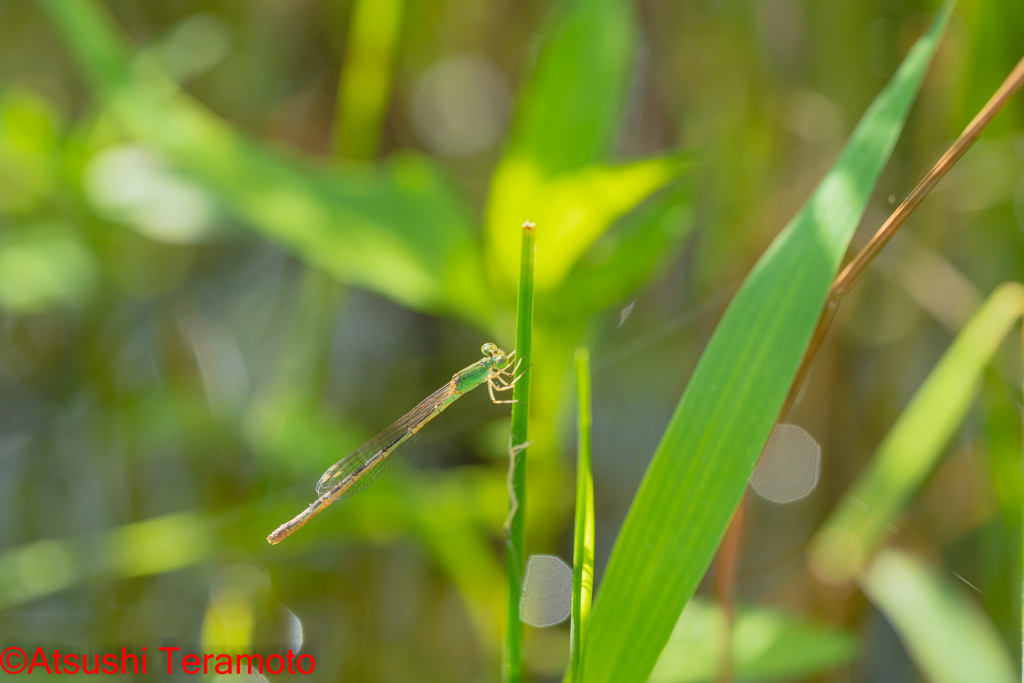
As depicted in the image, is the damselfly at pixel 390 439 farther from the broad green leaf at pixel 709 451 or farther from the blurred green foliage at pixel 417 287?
the broad green leaf at pixel 709 451

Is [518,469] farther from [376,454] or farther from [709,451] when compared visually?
[376,454]

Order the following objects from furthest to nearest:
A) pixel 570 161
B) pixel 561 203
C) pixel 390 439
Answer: pixel 390 439, pixel 570 161, pixel 561 203

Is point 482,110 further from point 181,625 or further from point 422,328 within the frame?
point 181,625

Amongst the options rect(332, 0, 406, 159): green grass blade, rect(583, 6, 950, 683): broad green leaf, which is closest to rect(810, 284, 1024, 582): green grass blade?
rect(583, 6, 950, 683): broad green leaf

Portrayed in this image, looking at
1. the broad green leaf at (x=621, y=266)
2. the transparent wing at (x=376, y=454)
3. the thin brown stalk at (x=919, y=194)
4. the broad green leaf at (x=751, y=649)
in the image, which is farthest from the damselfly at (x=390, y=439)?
the thin brown stalk at (x=919, y=194)

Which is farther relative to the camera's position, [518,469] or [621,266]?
[621,266]

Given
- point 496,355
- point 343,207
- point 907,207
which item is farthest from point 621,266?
point 907,207
